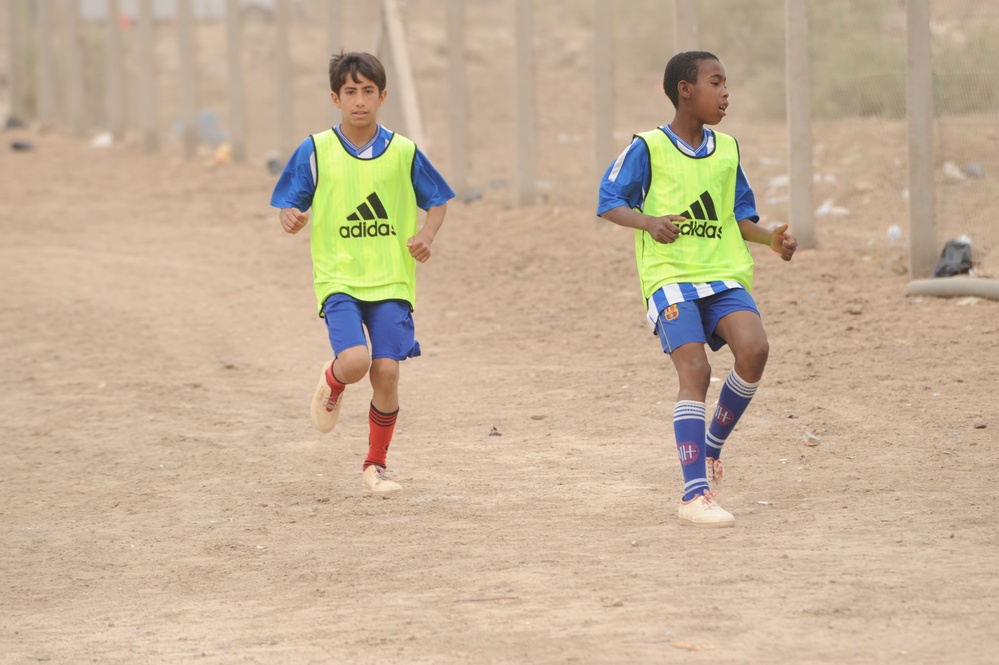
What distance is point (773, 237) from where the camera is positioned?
5.66 metres

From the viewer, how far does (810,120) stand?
10.9 meters

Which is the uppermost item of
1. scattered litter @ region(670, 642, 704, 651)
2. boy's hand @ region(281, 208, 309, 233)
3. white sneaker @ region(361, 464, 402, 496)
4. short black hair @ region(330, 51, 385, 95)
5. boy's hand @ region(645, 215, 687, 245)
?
short black hair @ region(330, 51, 385, 95)

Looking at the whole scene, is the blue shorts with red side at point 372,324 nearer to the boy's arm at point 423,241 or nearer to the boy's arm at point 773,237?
the boy's arm at point 423,241

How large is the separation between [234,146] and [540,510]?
1457 cm

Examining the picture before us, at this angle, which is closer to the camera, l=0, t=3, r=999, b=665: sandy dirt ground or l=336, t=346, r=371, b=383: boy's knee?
l=0, t=3, r=999, b=665: sandy dirt ground

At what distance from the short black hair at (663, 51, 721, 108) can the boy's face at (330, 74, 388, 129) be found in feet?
3.98

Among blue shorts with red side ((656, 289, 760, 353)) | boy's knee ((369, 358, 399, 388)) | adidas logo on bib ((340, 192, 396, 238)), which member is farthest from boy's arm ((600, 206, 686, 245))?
boy's knee ((369, 358, 399, 388))

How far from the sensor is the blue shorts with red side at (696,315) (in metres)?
5.50

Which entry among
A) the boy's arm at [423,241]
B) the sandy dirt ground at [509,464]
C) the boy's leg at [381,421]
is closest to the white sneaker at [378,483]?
the boy's leg at [381,421]

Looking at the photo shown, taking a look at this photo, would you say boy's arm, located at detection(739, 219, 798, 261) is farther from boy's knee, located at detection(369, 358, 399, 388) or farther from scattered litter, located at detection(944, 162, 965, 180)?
scattered litter, located at detection(944, 162, 965, 180)

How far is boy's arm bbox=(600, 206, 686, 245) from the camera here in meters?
5.47

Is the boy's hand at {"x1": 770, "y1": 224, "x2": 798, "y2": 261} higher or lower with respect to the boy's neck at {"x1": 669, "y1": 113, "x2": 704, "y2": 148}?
lower

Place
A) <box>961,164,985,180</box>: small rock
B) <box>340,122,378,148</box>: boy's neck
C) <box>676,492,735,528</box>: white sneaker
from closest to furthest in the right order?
<box>676,492,735,528</box>: white sneaker
<box>340,122,378,148</box>: boy's neck
<box>961,164,985,180</box>: small rock

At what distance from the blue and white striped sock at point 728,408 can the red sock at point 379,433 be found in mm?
1389
